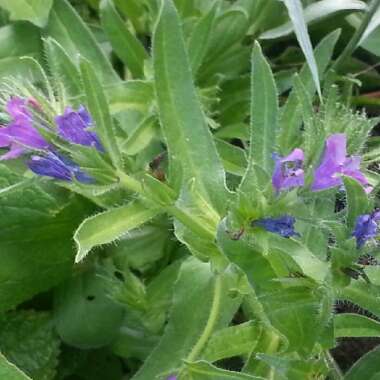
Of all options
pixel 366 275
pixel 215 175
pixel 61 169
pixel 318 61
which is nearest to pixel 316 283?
pixel 366 275

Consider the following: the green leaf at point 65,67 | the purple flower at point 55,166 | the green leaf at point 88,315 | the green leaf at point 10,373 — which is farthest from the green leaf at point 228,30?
the green leaf at point 10,373

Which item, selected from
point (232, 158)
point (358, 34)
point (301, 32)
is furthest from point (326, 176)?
point (358, 34)

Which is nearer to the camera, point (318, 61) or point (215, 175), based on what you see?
point (215, 175)

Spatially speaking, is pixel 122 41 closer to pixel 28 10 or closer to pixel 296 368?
pixel 28 10

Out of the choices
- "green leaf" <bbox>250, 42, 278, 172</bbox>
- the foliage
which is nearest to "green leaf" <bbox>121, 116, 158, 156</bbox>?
the foliage

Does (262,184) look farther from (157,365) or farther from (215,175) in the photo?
(157,365)
